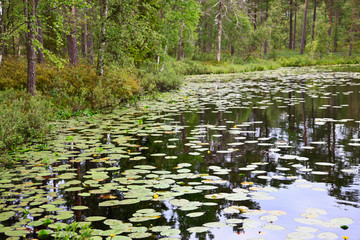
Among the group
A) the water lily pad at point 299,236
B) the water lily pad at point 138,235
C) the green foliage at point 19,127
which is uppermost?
the green foliage at point 19,127

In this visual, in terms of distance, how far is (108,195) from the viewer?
13.8ft

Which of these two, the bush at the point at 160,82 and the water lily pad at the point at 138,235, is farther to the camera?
the bush at the point at 160,82

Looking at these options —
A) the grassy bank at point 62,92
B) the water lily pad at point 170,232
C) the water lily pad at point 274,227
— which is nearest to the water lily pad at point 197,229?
the water lily pad at point 170,232

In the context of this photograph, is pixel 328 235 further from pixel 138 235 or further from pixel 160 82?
pixel 160 82

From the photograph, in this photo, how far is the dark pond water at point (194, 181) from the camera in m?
3.36

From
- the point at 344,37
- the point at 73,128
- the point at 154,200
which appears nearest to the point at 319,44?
the point at 344,37

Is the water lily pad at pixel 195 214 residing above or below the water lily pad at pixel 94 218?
above

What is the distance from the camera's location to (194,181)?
4.66 meters

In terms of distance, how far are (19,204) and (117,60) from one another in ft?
29.8

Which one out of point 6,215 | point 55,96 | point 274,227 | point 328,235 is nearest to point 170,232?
point 274,227

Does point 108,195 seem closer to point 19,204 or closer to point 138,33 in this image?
point 19,204

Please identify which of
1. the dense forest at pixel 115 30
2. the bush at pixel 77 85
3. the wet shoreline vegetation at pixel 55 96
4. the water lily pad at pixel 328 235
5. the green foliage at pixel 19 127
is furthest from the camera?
the bush at pixel 77 85

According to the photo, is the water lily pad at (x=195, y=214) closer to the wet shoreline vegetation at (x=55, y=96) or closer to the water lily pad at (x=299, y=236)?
the water lily pad at (x=299, y=236)

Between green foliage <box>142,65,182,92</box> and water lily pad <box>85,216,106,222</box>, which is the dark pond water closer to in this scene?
water lily pad <box>85,216,106,222</box>
